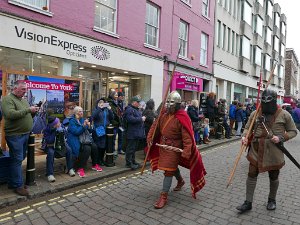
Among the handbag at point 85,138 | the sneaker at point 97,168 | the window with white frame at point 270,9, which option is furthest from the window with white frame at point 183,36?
the window with white frame at point 270,9

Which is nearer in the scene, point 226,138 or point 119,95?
point 119,95

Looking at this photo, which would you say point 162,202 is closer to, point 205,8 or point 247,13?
point 205,8

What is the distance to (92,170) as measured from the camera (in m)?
6.75

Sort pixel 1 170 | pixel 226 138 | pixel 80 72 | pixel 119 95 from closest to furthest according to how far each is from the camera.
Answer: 1. pixel 1 170
2. pixel 119 95
3. pixel 80 72
4. pixel 226 138

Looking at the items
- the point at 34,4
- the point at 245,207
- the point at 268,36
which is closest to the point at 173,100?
the point at 245,207

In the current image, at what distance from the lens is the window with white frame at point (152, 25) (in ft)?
47.3

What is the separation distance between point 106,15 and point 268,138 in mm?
9428

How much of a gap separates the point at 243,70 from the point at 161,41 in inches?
511

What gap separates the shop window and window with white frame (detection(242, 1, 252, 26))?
54.0 feet

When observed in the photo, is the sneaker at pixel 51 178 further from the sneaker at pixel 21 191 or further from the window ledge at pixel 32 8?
the window ledge at pixel 32 8

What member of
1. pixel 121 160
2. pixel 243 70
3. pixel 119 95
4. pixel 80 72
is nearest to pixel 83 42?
pixel 80 72

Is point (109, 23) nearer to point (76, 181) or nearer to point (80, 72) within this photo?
point (80, 72)

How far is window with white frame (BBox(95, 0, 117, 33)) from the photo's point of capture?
1177 centimetres

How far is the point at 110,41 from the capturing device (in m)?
12.2
